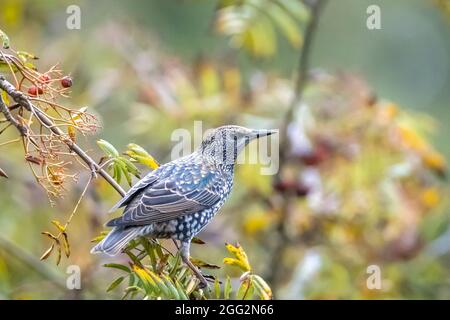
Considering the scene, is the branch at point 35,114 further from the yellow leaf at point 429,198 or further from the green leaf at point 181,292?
the yellow leaf at point 429,198

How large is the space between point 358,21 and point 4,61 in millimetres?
13290

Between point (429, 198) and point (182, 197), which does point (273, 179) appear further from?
point (182, 197)

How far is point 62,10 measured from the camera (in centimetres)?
1052

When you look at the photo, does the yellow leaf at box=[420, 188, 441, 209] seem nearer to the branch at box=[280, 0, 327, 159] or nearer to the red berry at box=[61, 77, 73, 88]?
the branch at box=[280, 0, 327, 159]

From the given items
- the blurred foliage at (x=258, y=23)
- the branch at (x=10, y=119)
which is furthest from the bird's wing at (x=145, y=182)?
the blurred foliage at (x=258, y=23)

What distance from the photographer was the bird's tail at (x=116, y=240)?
4930 mm

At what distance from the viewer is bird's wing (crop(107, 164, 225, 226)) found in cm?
514

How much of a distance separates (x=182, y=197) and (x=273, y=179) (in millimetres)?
2858

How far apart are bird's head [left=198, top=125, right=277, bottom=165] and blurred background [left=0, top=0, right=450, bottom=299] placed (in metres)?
1.33

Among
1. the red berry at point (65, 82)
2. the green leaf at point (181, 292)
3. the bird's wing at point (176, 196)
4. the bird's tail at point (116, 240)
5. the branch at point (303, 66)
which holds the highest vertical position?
the branch at point (303, 66)

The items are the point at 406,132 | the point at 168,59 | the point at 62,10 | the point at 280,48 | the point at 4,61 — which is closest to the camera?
the point at 4,61

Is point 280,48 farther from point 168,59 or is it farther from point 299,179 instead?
point 299,179

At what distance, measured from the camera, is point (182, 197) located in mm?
5547

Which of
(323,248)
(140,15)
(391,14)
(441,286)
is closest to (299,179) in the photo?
(323,248)
